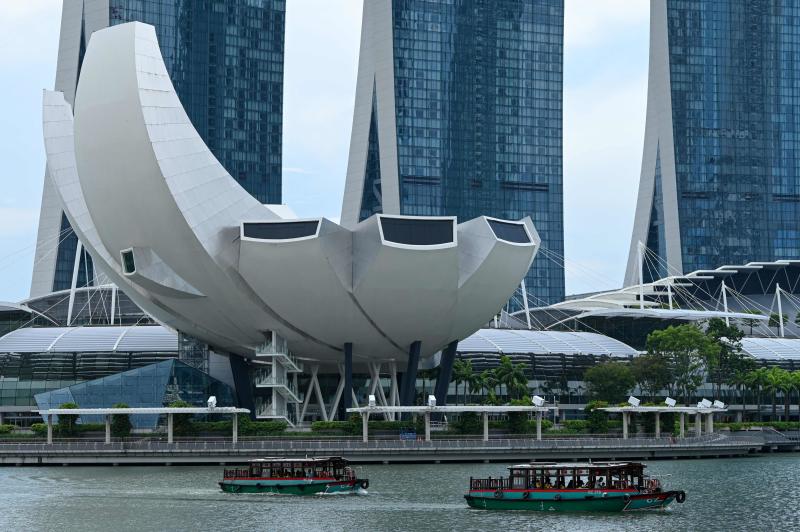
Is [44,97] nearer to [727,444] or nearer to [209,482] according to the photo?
[209,482]

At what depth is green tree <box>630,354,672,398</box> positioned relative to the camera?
455 ft

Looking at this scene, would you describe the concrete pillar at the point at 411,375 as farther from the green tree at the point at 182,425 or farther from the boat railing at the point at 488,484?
the boat railing at the point at 488,484

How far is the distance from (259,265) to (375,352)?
17896 millimetres

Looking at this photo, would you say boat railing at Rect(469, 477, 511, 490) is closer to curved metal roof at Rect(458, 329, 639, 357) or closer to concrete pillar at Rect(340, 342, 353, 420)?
concrete pillar at Rect(340, 342, 353, 420)

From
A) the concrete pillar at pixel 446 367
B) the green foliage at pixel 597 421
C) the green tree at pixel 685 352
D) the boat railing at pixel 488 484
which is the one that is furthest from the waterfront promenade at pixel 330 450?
the green tree at pixel 685 352

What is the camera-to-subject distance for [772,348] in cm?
16350

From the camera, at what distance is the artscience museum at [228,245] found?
10456 cm

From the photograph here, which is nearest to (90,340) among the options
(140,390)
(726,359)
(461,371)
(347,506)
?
(140,390)

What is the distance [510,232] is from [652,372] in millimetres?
31924

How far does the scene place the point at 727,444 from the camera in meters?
112

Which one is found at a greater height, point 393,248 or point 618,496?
point 393,248

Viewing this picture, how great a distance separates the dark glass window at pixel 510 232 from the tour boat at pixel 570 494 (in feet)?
133

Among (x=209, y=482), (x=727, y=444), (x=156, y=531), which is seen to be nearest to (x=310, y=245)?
(x=209, y=482)

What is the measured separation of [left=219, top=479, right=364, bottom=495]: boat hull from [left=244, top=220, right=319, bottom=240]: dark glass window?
Answer: 30788mm
